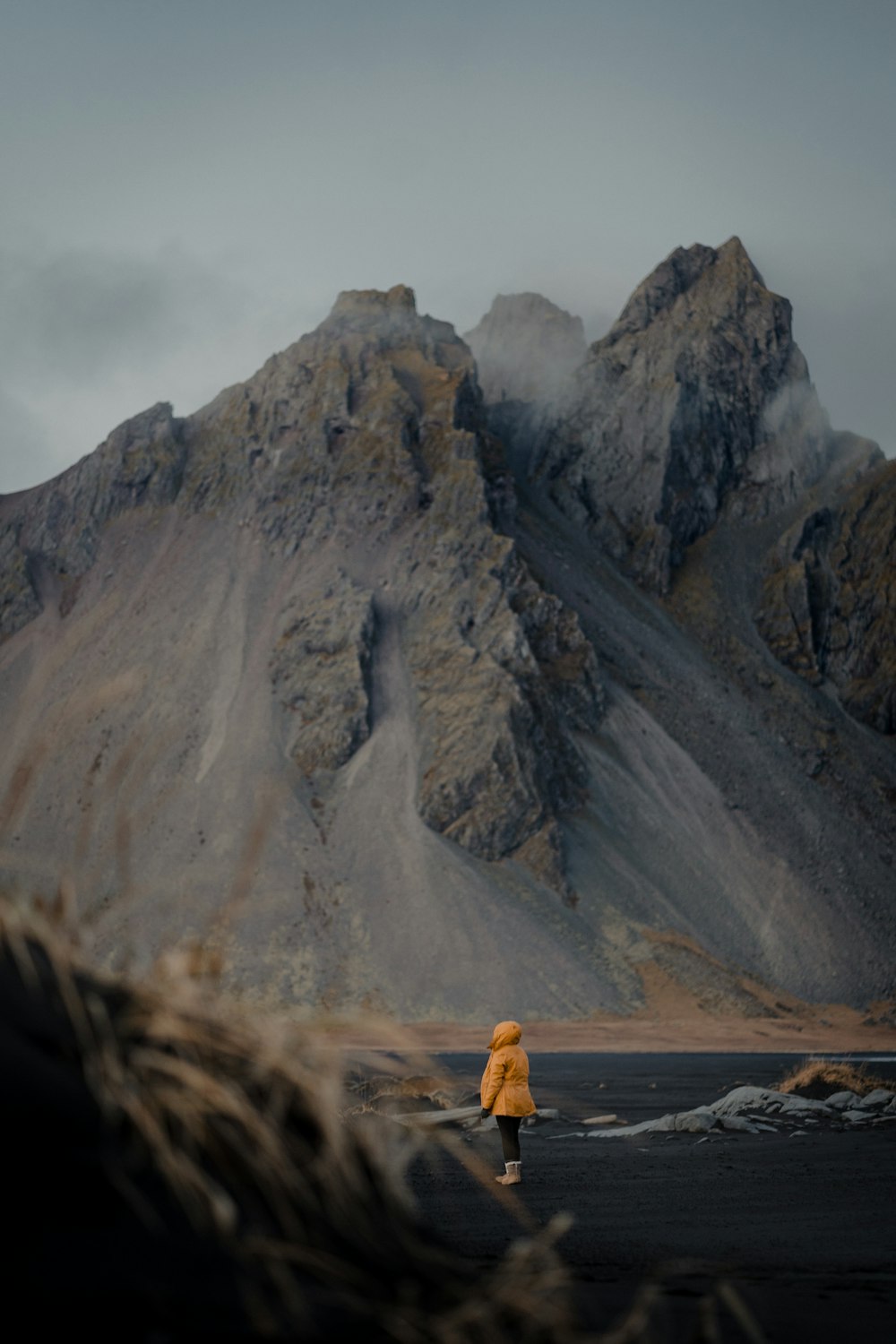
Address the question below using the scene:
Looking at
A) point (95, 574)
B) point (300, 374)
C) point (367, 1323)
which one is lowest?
point (367, 1323)

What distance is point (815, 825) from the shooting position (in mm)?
99688

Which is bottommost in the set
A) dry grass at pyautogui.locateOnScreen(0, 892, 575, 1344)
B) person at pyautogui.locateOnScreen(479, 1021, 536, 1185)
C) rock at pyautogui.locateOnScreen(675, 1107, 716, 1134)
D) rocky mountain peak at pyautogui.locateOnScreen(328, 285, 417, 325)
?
rock at pyautogui.locateOnScreen(675, 1107, 716, 1134)

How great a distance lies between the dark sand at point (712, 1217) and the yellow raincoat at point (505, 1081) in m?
1.01

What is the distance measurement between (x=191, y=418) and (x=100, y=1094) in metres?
117

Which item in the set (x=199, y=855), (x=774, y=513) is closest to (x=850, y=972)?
(x=199, y=855)

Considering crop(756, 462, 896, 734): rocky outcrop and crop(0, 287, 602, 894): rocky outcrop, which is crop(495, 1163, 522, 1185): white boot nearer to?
crop(0, 287, 602, 894): rocky outcrop

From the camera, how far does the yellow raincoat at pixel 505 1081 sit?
14.6 metres

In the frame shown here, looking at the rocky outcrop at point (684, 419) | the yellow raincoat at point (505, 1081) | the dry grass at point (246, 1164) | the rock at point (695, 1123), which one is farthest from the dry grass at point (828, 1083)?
the rocky outcrop at point (684, 419)

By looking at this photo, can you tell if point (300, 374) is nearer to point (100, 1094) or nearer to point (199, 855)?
point (199, 855)

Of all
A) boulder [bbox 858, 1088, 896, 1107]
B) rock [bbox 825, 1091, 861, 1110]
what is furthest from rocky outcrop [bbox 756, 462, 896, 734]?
rock [bbox 825, 1091, 861, 1110]

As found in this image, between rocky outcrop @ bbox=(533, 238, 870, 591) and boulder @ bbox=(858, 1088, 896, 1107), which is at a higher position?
rocky outcrop @ bbox=(533, 238, 870, 591)

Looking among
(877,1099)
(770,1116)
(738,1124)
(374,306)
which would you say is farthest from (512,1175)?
(374,306)

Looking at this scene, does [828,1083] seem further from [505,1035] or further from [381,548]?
[381,548]

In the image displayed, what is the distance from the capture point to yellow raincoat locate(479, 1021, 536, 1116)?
14.6 m
